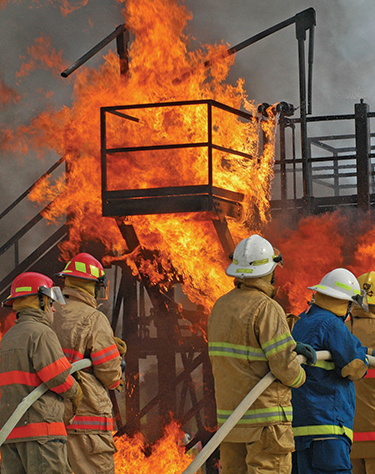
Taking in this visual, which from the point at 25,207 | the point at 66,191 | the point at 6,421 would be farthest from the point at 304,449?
the point at 25,207

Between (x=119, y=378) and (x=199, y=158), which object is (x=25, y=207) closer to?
(x=199, y=158)

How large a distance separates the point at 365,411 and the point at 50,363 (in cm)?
274

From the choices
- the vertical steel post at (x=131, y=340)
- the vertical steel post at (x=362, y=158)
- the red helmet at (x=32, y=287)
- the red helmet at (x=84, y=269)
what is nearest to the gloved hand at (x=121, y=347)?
the red helmet at (x=84, y=269)

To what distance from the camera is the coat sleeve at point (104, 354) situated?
575 centimetres

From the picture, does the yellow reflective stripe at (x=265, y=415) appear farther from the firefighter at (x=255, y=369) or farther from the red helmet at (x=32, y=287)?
the red helmet at (x=32, y=287)

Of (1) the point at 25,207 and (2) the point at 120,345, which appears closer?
(2) the point at 120,345

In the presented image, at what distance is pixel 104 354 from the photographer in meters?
5.77

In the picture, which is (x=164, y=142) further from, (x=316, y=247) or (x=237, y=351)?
(x=237, y=351)

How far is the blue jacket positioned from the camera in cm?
509

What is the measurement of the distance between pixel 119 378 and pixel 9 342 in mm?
1146

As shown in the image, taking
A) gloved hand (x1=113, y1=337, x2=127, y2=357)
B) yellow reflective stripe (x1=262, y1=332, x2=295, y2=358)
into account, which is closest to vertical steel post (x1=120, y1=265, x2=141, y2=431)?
gloved hand (x1=113, y1=337, x2=127, y2=357)

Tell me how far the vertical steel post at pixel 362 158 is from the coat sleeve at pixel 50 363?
618cm

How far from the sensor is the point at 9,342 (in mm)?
5145

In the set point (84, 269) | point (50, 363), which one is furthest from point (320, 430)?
point (84, 269)
